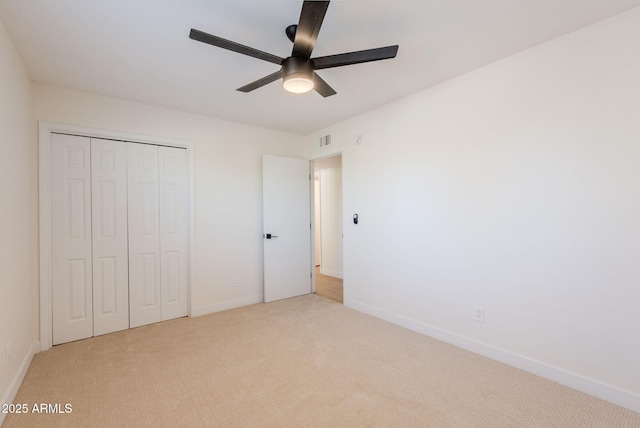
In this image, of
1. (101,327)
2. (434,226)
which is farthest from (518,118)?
(101,327)

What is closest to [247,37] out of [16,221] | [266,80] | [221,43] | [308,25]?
[266,80]

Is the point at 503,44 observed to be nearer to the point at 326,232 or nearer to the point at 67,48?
the point at 67,48

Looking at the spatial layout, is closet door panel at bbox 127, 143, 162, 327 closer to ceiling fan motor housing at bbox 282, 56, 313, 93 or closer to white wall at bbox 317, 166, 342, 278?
ceiling fan motor housing at bbox 282, 56, 313, 93

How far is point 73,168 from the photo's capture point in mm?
2879

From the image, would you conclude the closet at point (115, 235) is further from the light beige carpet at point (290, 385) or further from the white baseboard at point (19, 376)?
the light beige carpet at point (290, 385)

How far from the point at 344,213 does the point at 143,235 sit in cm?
245

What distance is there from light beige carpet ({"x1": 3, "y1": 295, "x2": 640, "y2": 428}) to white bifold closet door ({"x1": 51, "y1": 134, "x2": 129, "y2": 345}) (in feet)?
0.83

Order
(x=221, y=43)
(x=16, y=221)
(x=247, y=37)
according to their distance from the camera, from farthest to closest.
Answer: (x=16, y=221), (x=247, y=37), (x=221, y=43)

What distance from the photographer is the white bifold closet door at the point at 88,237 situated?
2.81 meters

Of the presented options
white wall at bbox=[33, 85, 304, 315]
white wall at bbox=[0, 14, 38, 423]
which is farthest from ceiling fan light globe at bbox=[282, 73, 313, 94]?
white wall at bbox=[33, 85, 304, 315]

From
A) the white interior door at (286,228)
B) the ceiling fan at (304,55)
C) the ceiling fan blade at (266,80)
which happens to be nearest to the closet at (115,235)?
the white interior door at (286,228)

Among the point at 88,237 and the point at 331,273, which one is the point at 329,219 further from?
the point at 88,237

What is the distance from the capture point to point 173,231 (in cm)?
347

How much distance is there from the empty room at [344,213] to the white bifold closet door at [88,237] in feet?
0.06
